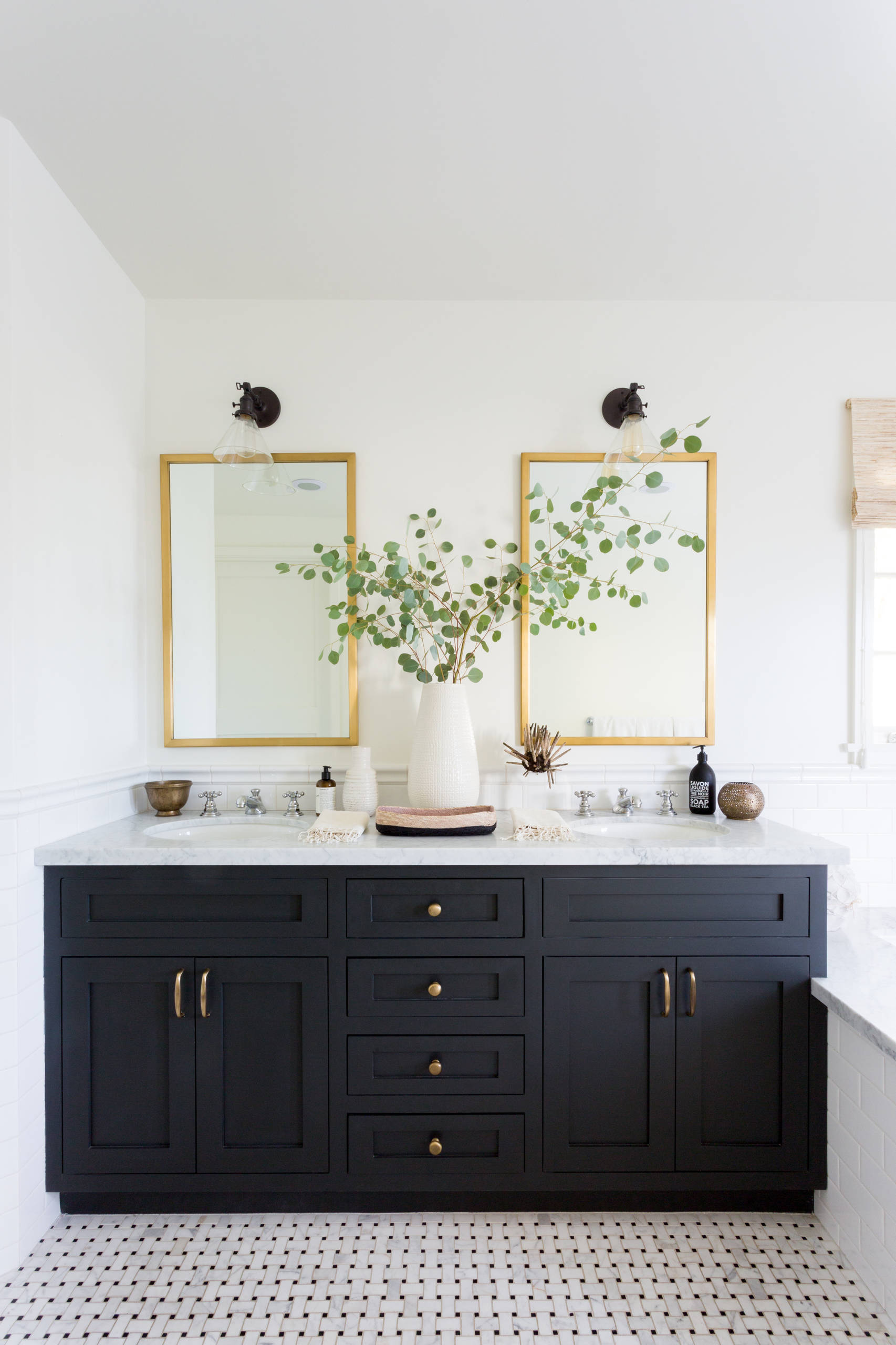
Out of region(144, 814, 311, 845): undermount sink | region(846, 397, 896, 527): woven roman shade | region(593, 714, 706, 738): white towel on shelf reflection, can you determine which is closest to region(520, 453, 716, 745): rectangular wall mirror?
region(593, 714, 706, 738): white towel on shelf reflection

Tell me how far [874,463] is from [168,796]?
2571mm

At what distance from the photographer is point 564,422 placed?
8.11ft

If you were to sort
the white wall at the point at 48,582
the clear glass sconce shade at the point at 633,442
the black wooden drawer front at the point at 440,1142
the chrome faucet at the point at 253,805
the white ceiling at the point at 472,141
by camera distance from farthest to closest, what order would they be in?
the chrome faucet at the point at 253,805 → the clear glass sconce shade at the point at 633,442 → the black wooden drawer front at the point at 440,1142 → the white wall at the point at 48,582 → the white ceiling at the point at 472,141

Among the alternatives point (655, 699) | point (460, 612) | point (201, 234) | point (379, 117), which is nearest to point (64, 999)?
point (460, 612)

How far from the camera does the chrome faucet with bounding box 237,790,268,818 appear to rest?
2393mm

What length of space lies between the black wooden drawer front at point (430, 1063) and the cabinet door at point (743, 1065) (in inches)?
17.4

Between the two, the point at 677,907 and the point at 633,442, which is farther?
the point at 633,442

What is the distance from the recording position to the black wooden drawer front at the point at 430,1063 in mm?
1854

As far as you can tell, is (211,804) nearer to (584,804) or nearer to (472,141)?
(584,804)

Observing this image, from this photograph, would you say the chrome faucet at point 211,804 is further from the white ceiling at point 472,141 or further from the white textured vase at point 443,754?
the white ceiling at point 472,141

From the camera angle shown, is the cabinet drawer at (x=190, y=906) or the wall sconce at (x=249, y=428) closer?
the cabinet drawer at (x=190, y=906)

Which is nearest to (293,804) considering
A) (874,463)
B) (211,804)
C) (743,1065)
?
(211,804)

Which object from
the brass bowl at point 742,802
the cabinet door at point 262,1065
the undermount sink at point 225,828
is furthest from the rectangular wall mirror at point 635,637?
the cabinet door at point 262,1065

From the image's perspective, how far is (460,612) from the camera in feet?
7.84
